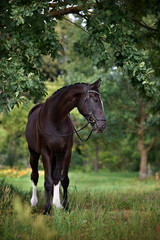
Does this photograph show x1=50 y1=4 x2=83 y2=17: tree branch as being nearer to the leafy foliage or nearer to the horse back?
the leafy foliage

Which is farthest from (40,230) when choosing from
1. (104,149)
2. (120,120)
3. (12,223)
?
(104,149)

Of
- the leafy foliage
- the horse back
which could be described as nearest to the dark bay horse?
the horse back

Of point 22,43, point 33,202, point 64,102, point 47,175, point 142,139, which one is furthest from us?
point 142,139

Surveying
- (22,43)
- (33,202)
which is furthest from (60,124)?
(33,202)

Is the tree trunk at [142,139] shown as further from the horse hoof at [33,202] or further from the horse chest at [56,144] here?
the horse chest at [56,144]

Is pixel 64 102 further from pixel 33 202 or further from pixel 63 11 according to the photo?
pixel 33 202

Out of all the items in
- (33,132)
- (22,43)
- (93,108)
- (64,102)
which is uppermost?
(22,43)

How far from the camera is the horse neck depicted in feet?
20.7

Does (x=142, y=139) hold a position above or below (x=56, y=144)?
above

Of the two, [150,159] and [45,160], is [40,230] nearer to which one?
[45,160]

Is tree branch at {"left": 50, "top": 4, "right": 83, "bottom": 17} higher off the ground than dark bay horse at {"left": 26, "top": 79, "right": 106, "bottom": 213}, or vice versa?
tree branch at {"left": 50, "top": 4, "right": 83, "bottom": 17}

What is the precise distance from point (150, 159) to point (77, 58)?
40.4ft

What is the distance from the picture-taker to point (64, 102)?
6488mm

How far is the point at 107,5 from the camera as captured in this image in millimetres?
7109
